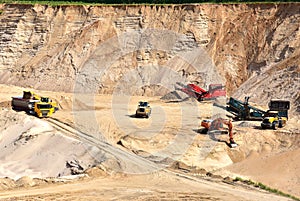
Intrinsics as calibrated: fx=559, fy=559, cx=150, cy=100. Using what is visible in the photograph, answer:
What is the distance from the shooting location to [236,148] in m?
27.3

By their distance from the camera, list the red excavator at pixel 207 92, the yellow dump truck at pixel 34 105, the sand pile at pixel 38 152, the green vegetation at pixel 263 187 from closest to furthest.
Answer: the green vegetation at pixel 263 187, the sand pile at pixel 38 152, the yellow dump truck at pixel 34 105, the red excavator at pixel 207 92

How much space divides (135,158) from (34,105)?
10170mm

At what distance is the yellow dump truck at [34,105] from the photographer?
1292 inches

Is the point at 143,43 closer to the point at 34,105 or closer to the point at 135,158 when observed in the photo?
the point at 34,105

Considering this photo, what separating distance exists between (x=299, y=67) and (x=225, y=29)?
1180 cm

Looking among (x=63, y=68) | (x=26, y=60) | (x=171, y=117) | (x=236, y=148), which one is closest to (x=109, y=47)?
(x=63, y=68)

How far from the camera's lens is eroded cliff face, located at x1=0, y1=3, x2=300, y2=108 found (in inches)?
1801

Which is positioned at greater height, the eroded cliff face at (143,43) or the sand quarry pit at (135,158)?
the eroded cliff face at (143,43)

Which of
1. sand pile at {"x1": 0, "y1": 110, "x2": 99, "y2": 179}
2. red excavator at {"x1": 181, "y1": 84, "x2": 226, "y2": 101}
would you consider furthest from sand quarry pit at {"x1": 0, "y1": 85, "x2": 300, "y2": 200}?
red excavator at {"x1": 181, "y1": 84, "x2": 226, "y2": 101}

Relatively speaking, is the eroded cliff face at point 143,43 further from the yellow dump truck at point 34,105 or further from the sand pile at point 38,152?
the sand pile at point 38,152

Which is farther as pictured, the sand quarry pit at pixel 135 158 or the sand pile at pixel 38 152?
the sand pile at pixel 38 152

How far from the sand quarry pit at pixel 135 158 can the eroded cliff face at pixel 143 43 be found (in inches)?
480

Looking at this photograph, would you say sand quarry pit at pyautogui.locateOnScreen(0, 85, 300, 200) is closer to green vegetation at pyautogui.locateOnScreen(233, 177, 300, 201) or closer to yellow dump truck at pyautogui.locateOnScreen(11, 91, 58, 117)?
green vegetation at pyautogui.locateOnScreen(233, 177, 300, 201)

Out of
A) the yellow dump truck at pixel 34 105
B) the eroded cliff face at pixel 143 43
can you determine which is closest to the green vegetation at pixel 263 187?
the yellow dump truck at pixel 34 105
